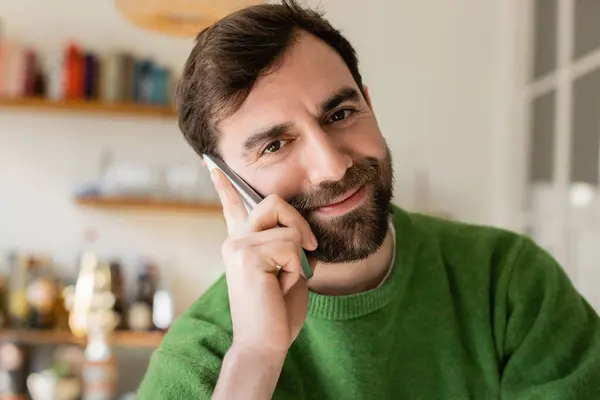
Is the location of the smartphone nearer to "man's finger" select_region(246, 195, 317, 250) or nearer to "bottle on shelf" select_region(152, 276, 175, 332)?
"man's finger" select_region(246, 195, 317, 250)

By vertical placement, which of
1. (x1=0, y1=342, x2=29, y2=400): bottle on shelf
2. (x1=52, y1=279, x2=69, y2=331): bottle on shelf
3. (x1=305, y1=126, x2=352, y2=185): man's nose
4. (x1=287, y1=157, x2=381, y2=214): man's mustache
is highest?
(x1=305, y1=126, x2=352, y2=185): man's nose

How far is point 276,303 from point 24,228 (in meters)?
2.29

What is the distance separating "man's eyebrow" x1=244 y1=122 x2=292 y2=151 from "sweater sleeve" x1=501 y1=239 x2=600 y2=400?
376 millimetres

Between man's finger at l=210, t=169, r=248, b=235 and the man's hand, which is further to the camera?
man's finger at l=210, t=169, r=248, b=235

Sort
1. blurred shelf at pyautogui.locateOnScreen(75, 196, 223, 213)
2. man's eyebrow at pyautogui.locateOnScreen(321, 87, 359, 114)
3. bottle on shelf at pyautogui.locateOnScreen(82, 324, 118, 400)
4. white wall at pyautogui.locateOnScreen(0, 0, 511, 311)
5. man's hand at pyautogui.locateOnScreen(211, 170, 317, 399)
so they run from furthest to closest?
white wall at pyautogui.locateOnScreen(0, 0, 511, 311) → blurred shelf at pyautogui.locateOnScreen(75, 196, 223, 213) → bottle on shelf at pyautogui.locateOnScreen(82, 324, 118, 400) → man's eyebrow at pyautogui.locateOnScreen(321, 87, 359, 114) → man's hand at pyautogui.locateOnScreen(211, 170, 317, 399)

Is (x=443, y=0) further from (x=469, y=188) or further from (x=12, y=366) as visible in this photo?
(x=12, y=366)

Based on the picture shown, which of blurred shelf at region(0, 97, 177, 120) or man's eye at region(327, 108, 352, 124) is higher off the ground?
man's eye at region(327, 108, 352, 124)

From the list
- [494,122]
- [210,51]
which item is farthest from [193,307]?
[494,122]

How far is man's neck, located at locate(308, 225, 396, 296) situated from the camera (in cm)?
102

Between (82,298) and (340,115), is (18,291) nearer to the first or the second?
(82,298)

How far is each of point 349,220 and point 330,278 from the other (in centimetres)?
12

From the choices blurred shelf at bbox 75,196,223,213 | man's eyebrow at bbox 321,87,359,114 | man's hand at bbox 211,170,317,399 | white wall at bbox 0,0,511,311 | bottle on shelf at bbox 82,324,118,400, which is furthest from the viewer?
white wall at bbox 0,0,511,311

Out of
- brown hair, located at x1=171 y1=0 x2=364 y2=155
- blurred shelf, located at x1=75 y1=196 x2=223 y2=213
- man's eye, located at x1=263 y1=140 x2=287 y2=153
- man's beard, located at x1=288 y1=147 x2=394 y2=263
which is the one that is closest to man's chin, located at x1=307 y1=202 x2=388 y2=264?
man's beard, located at x1=288 y1=147 x2=394 y2=263

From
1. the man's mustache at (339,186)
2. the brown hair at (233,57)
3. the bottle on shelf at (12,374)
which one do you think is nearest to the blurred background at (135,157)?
the bottle on shelf at (12,374)
